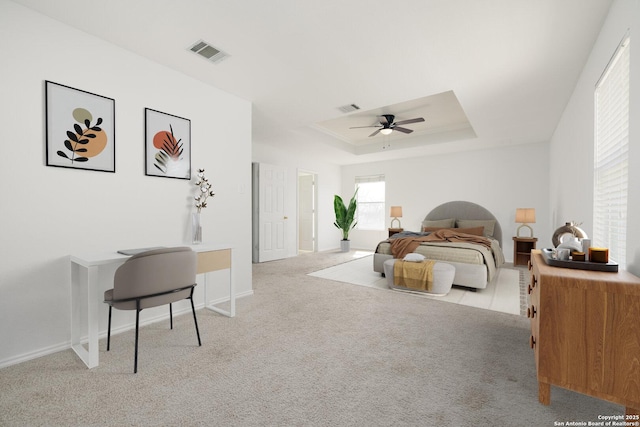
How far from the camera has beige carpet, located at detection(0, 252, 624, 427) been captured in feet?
4.78

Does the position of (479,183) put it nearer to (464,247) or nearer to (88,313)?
(464,247)

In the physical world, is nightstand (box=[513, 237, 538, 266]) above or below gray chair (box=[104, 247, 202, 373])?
below

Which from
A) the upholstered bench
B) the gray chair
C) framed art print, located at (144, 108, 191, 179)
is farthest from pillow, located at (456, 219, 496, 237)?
the gray chair

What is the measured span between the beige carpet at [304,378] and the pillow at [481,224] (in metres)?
3.21

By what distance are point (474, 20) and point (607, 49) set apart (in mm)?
926

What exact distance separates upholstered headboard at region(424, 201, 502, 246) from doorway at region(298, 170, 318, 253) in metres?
2.76

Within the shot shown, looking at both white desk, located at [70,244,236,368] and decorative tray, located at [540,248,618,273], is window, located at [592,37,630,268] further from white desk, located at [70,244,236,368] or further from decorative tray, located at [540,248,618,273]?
white desk, located at [70,244,236,368]

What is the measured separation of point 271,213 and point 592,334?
5.30 metres

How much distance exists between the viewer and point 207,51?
8.29ft

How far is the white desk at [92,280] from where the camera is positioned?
193 centimetres

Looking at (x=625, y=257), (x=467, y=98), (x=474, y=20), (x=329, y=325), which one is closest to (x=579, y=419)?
(x=625, y=257)

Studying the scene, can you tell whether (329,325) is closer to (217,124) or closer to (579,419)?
(579,419)

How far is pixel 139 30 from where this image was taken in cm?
224

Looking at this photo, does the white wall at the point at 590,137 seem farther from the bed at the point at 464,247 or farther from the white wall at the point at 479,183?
the white wall at the point at 479,183
